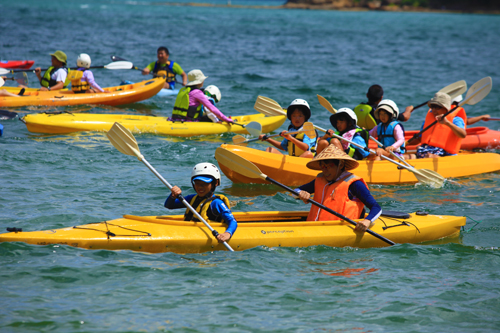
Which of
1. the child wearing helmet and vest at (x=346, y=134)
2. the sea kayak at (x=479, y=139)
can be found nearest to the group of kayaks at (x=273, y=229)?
the child wearing helmet and vest at (x=346, y=134)

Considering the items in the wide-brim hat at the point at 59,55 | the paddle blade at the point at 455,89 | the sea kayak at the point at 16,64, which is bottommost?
the sea kayak at the point at 16,64

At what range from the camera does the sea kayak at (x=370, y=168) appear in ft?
25.4

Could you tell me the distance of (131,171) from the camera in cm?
→ 854

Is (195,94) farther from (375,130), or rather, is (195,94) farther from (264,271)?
(264,271)

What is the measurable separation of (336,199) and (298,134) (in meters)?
2.48

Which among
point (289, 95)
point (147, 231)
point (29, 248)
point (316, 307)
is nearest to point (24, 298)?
point (29, 248)

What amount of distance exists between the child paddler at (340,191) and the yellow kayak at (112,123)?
524cm

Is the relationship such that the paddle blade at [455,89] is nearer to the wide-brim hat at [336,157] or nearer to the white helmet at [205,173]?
the wide-brim hat at [336,157]

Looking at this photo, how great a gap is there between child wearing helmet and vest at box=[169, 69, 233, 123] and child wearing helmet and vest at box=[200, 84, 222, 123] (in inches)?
4.1

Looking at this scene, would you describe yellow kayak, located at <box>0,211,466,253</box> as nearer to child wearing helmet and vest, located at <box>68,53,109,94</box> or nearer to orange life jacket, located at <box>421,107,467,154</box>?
orange life jacket, located at <box>421,107,467,154</box>

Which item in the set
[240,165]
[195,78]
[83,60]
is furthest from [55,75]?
[240,165]

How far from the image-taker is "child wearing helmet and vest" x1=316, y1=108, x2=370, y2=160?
7.13 meters

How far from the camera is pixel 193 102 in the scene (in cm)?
1054

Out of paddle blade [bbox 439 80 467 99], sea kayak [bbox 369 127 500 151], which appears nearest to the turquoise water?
sea kayak [bbox 369 127 500 151]
